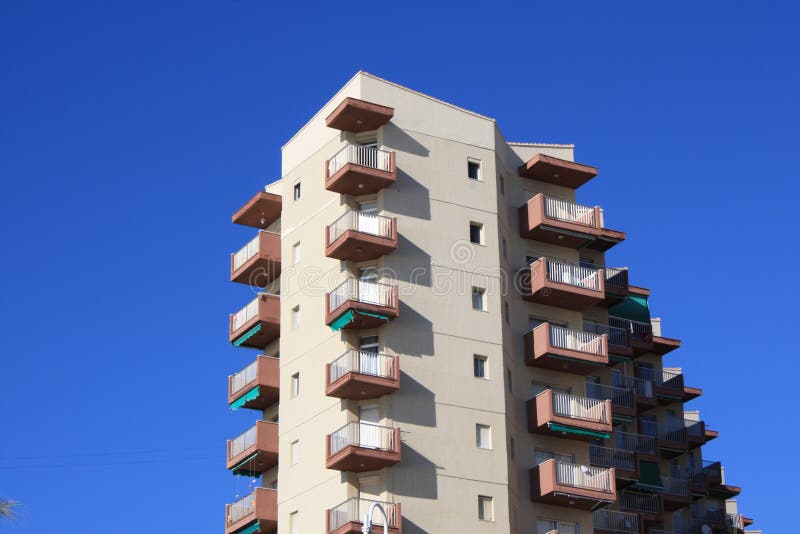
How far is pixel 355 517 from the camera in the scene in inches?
2415

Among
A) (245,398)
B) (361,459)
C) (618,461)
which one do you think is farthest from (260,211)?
(618,461)

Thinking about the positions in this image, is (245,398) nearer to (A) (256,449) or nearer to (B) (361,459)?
(A) (256,449)

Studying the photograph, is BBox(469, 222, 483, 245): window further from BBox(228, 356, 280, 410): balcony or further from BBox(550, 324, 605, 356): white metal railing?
BBox(228, 356, 280, 410): balcony

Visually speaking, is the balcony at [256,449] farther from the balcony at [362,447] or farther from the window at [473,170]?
the window at [473,170]

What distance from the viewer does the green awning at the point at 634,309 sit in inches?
3366

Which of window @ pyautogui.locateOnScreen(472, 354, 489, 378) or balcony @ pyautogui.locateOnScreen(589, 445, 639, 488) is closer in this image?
window @ pyautogui.locateOnScreen(472, 354, 489, 378)

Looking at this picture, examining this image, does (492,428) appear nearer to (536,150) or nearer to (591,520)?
(591,520)

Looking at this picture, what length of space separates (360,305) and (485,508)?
10.2 metres

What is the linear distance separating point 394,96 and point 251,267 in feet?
38.8

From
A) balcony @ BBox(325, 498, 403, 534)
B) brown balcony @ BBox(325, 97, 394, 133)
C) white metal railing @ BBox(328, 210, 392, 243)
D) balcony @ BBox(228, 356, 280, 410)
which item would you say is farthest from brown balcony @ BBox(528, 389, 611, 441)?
brown balcony @ BBox(325, 97, 394, 133)

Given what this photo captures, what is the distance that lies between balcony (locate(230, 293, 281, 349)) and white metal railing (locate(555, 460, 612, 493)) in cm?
1557

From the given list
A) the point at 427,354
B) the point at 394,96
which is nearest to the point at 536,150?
the point at 394,96

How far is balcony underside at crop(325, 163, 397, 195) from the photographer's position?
6638cm

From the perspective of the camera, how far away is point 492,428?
214ft
